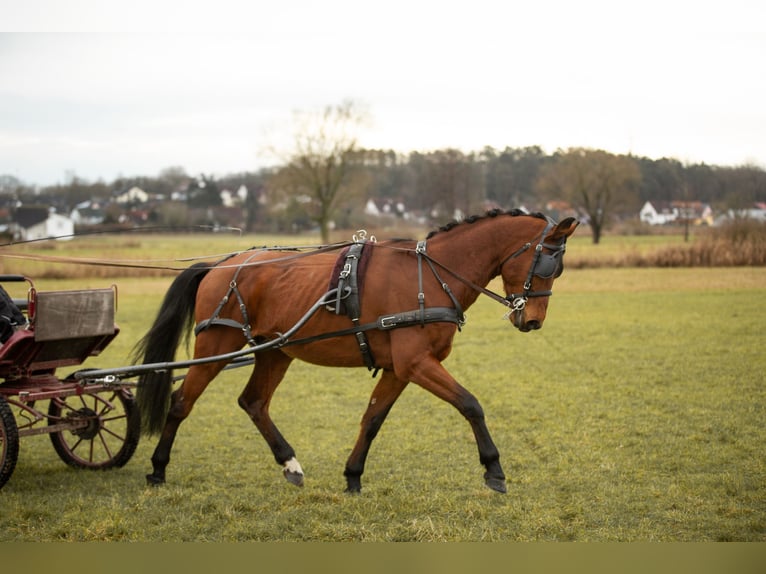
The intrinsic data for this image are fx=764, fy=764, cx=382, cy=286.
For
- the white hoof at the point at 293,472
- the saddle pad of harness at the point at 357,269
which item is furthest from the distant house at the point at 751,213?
the white hoof at the point at 293,472

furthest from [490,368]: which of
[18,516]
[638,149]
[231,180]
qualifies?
[231,180]

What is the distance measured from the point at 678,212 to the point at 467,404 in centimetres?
818

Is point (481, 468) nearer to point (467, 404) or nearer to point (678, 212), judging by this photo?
point (467, 404)

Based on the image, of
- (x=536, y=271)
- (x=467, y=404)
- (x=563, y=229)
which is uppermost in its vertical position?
(x=563, y=229)

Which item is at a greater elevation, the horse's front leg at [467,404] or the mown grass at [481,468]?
the horse's front leg at [467,404]

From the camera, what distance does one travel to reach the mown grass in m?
4.69

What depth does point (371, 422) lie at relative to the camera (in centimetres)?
545

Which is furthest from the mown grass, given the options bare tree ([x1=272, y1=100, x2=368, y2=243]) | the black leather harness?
bare tree ([x1=272, y1=100, x2=368, y2=243])

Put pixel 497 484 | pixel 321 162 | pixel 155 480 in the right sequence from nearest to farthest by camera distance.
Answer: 1. pixel 497 484
2. pixel 155 480
3. pixel 321 162

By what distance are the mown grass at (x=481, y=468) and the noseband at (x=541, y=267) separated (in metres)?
1.35

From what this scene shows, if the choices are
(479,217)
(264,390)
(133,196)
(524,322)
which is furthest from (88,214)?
(524,322)

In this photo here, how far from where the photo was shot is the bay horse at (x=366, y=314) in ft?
16.5

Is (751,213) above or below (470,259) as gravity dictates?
above

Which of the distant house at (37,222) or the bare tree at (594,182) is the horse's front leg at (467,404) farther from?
the distant house at (37,222)
